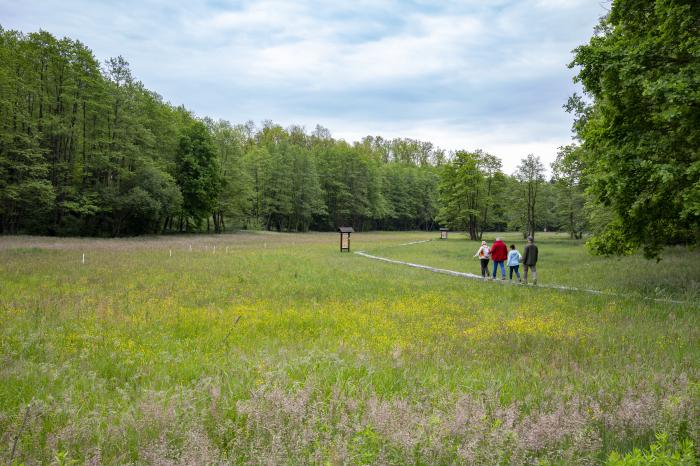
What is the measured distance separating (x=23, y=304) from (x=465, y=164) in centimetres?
6584

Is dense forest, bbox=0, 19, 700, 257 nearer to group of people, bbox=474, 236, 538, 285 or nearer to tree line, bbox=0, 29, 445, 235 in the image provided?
tree line, bbox=0, 29, 445, 235

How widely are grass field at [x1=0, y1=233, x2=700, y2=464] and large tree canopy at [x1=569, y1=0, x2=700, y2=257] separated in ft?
10.2

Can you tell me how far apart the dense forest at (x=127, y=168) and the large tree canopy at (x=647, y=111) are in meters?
38.4

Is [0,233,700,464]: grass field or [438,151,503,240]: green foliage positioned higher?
[438,151,503,240]: green foliage

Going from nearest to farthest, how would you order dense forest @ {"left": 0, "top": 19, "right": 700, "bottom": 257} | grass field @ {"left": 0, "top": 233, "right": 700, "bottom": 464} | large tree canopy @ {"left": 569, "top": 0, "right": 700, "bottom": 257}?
grass field @ {"left": 0, "top": 233, "right": 700, "bottom": 464}, large tree canopy @ {"left": 569, "top": 0, "right": 700, "bottom": 257}, dense forest @ {"left": 0, "top": 19, "right": 700, "bottom": 257}

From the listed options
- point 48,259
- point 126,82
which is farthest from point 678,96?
point 126,82

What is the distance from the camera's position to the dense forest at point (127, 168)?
38594mm

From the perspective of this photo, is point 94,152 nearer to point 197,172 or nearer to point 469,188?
point 197,172

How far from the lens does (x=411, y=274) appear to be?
69.3 ft

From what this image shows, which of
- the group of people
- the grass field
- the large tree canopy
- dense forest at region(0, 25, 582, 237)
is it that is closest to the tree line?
dense forest at region(0, 25, 582, 237)

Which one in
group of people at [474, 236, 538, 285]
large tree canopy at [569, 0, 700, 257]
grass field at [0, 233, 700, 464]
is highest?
large tree canopy at [569, 0, 700, 257]

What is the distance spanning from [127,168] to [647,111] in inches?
1977

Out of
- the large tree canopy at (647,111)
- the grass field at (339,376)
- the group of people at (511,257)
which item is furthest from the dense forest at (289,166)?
the grass field at (339,376)

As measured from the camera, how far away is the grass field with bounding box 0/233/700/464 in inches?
167
